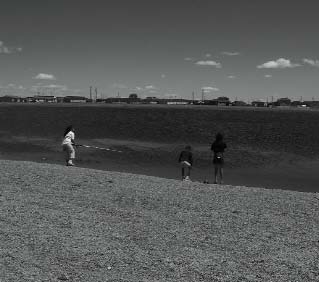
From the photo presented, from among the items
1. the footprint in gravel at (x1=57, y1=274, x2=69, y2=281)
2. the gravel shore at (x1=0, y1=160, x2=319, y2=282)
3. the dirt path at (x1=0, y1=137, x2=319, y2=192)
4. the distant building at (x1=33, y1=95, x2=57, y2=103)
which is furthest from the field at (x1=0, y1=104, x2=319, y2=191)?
the distant building at (x1=33, y1=95, x2=57, y2=103)

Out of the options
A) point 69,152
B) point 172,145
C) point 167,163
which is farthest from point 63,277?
point 172,145

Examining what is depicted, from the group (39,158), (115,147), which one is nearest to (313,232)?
(39,158)

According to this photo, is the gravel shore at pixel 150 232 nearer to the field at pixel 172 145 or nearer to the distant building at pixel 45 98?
the field at pixel 172 145

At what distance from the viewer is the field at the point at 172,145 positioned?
25.2 meters

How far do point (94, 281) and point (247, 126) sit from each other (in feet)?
159

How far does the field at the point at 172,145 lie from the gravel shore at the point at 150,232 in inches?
340

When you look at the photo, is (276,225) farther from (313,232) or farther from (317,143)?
(317,143)

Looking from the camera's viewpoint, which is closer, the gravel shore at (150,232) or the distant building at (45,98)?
the gravel shore at (150,232)

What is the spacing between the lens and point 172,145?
127ft

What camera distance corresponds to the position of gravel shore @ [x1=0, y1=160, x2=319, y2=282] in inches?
284

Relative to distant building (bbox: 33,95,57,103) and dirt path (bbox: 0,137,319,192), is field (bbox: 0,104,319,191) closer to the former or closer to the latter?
dirt path (bbox: 0,137,319,192)

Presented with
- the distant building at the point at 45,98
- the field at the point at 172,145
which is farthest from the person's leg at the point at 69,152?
the distant building at the point at 45,98

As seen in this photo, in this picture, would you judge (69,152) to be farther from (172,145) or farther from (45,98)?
(45,98)

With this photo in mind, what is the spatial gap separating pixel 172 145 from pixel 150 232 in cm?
2955
